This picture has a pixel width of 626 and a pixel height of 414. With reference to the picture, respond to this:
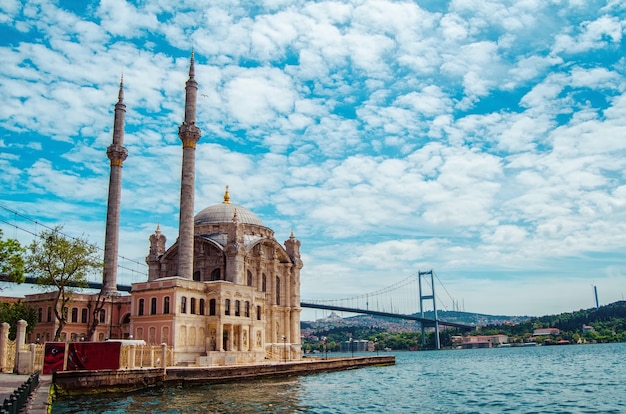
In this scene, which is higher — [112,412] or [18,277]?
[18,277]

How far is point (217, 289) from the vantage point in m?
40.7

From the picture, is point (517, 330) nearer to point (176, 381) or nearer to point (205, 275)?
point (205, 275)

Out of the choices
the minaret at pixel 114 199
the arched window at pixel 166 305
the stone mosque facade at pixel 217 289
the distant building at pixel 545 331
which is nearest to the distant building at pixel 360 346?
the distant building at pixel 545 331

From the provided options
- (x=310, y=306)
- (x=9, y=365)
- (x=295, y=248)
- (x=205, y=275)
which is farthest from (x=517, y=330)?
(x=9, y=365)

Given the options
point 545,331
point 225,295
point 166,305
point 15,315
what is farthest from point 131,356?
point 545,331

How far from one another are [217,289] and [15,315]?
46.0ft

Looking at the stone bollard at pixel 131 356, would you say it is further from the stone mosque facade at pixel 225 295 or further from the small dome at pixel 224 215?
the small dome at pixel 224 215

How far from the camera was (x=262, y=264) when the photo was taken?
53.0 m

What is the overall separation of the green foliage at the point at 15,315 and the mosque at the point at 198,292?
102 cm

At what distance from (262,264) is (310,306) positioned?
41012 millimetres

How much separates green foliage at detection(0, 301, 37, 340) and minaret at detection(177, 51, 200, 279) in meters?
10.5

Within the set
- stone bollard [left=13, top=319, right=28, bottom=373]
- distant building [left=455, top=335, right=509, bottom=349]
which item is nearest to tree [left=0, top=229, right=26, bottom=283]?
stone bollard [left=13, top=319, right=28, bottom=373]

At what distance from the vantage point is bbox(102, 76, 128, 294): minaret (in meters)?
46.1

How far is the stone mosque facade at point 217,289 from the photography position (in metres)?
38.7
